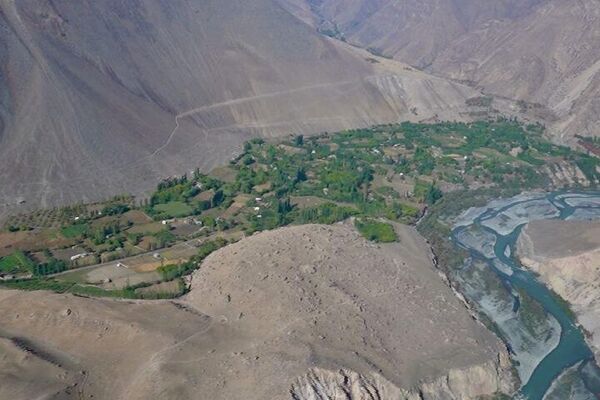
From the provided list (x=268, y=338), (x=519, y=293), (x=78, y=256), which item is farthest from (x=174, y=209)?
(x=519, y=293)

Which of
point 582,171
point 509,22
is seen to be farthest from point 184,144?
point 509,22

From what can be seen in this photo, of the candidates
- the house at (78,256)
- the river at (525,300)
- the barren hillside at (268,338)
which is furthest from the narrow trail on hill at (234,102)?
the river at (525,300)

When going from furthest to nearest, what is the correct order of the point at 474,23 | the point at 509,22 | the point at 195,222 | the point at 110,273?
the point at 474,23
the point at 509,22
the point at 195,222
the point at 110,273

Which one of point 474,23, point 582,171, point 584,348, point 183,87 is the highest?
point 474,23

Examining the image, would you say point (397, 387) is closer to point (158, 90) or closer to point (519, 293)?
point (519, 293)

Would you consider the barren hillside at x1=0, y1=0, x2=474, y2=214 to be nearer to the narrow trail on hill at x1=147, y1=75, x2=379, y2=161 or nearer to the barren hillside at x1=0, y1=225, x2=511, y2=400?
the narrow trail on hill at x1=147, y1=75, x2=379, y2=161

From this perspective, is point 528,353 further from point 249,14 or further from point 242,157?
point 249,14
